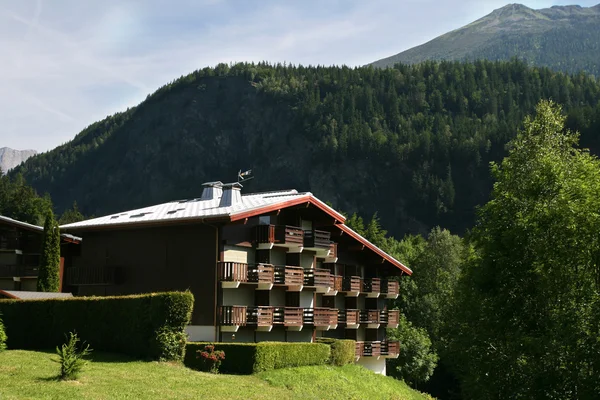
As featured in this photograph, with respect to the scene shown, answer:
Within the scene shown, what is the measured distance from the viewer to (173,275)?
39719 mm

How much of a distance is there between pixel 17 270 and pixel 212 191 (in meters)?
15.0

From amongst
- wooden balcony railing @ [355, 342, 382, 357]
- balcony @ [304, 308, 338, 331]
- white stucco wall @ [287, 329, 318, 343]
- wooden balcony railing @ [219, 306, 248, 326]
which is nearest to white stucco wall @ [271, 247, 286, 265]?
balcony @ [304, 308, 338, 331]

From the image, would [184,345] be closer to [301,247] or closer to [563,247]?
[301,247]

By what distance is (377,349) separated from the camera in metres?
52.9

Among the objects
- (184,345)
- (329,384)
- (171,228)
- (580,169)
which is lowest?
(329,384)

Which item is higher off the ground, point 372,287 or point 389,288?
point 372,287

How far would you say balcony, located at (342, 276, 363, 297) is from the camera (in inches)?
1993

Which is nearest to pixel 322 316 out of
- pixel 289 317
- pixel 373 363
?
pixel 289 317

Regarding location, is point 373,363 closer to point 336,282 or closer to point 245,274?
point 336,282

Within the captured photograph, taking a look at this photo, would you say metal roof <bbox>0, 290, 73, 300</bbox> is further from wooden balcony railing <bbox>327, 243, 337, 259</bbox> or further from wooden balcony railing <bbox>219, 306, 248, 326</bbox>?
wooden balcony railing <bbox>327, 243, 337, 259</bbox>

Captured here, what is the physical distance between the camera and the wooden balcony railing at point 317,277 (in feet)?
146

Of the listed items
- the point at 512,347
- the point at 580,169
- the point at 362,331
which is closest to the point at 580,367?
the point at 512,347

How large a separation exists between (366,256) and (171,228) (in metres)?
19.4

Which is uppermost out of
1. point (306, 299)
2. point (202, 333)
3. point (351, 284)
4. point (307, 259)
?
point (307, 259)
